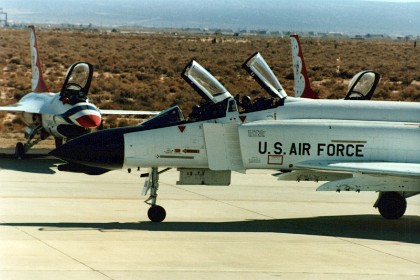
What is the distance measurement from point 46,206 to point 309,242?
19.0 ft

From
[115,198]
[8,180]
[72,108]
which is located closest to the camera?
[115,198]

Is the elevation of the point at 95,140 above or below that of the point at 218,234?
above

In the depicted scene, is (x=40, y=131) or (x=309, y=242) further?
(x=40, y=131)

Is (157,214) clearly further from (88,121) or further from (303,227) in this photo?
(88,121)

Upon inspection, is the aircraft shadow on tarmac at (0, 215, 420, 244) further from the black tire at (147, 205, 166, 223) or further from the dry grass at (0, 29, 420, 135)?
the dry grass at (0, 29, 420, 135)

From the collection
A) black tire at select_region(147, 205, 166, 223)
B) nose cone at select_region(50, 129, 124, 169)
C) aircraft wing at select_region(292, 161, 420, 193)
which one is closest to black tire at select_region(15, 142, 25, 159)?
nose cone at select_region(50, 129, 124, 169)

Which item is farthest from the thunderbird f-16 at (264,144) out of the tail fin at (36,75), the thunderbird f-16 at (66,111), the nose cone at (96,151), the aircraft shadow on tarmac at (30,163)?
the tail fin at (36,75)

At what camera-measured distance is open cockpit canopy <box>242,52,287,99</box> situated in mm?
19231

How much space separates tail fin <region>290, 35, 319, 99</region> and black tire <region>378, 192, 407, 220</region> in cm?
846

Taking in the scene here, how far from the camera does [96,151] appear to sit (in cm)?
1709

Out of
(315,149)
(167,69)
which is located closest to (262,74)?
(315,149)

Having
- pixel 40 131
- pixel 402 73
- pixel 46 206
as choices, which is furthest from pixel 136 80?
pixel 46 206

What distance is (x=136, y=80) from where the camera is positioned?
62938 mm

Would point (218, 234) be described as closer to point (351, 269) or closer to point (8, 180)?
point (351, 269)
